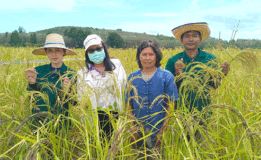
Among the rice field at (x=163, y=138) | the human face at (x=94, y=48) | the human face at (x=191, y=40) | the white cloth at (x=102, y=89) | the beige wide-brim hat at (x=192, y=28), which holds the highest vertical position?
the beige wide-brim hat at (x=192, y=28)

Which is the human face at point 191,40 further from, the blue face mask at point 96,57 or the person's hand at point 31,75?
the person's hand at point 31,75

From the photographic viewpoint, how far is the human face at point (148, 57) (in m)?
2.06

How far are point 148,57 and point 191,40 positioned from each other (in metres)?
0.80

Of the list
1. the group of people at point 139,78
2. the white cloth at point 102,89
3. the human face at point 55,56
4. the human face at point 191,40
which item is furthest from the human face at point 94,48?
the human face at point 191,40

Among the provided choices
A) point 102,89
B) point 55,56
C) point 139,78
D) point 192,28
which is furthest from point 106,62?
point 192,28

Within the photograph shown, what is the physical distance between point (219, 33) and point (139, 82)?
1017mm

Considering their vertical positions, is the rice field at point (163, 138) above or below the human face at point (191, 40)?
below

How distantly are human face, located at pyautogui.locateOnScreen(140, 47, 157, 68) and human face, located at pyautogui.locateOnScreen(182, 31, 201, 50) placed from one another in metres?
0.67

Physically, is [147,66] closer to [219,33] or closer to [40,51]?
[219,33]

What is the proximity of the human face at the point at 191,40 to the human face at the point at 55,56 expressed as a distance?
1.72 meters

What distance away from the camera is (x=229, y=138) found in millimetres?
1496

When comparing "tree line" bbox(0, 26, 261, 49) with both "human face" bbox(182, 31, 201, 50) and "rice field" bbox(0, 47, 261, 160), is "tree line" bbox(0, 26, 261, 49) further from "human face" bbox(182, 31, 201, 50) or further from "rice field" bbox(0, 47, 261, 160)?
"rice field" bbox(0, 47, 261, 160)

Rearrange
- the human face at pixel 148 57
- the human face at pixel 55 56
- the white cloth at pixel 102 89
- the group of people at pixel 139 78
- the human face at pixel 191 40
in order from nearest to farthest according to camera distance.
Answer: the white cloth at pixel 102 89 → the group of people at pixel 139 78 → the human face at pixel 148 57 → the human face at pixel 55 56 → the human face at pixel 191 40

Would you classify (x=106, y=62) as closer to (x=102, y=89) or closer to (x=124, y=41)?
(x=102, y=89)
